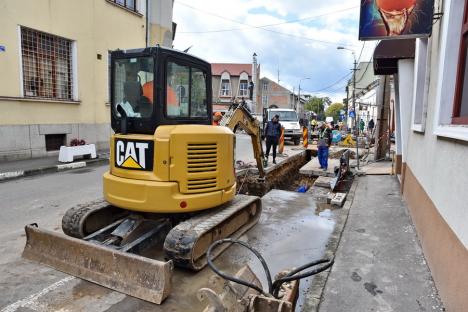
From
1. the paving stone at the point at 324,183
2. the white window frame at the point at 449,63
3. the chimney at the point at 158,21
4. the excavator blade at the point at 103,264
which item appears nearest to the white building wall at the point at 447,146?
the white window frame at the point at 449,63

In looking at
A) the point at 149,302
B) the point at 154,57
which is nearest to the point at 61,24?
Answer: the point at 154,57

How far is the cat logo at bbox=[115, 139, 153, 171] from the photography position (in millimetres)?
4648

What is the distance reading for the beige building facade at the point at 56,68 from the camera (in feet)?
39.0

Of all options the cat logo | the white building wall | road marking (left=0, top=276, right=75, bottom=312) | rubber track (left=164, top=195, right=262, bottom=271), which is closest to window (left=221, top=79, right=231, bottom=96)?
the white building wall

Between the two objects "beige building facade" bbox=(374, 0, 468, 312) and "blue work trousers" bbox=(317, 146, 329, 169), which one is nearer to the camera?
"beige building facade" bbox=(374, 0, 468, 312)

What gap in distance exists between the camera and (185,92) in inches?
200

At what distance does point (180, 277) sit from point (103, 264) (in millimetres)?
969

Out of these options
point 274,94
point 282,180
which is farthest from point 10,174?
point 274,94

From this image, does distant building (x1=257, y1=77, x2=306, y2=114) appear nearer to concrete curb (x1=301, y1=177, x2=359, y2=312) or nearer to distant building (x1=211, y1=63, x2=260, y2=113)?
distant building (x1=211, y1=63, x2=260, y2=113)

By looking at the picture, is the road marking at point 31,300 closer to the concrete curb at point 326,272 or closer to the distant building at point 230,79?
the concrete curb at point 326,272

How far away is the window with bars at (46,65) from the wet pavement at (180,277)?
943 centimetres

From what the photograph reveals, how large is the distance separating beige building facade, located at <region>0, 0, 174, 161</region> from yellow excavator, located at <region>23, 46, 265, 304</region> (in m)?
8.80

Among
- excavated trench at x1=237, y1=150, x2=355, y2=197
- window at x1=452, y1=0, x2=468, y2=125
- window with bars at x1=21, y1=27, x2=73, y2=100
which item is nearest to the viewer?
window at x1=452, y1=0, x2=468, y2=125

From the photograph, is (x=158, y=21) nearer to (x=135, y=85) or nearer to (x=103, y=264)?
(x=135, y=85)
